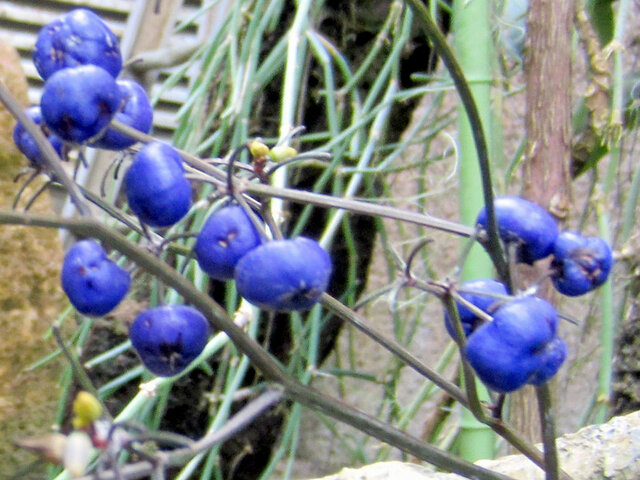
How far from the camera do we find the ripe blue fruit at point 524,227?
0.29 m

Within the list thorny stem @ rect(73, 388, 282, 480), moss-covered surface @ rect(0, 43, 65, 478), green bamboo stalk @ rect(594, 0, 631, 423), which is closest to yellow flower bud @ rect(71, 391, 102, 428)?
thorny stem @ rect(73, 388, 282, 480)

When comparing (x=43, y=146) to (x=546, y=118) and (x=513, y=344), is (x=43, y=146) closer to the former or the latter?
(x=513, y=344)

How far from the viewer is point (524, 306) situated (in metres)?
0.25

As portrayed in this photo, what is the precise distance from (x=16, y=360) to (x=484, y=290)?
828 mm

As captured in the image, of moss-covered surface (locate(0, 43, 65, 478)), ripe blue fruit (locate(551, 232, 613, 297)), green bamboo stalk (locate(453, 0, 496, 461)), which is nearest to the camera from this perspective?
ripe blue fruit (locate(551, 232, 613, 297))

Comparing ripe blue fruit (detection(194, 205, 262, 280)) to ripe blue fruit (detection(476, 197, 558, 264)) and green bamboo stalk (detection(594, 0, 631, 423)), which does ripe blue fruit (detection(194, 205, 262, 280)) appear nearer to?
ripe blue fruit (detection(476, 197, 558, 264))

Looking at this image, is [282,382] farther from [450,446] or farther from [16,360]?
[16,360]

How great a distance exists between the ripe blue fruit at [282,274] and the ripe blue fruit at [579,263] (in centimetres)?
10

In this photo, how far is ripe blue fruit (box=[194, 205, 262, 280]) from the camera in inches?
10.2

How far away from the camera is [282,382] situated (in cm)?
26

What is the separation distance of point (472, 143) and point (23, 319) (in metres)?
0.66

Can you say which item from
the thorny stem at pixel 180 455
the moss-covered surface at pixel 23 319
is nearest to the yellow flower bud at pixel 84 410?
the thorny stem at pixel 180 455

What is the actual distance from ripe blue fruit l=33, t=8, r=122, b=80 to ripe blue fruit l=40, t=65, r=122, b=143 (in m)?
0.02

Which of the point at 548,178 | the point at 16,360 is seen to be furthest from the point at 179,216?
the point at 16,360
